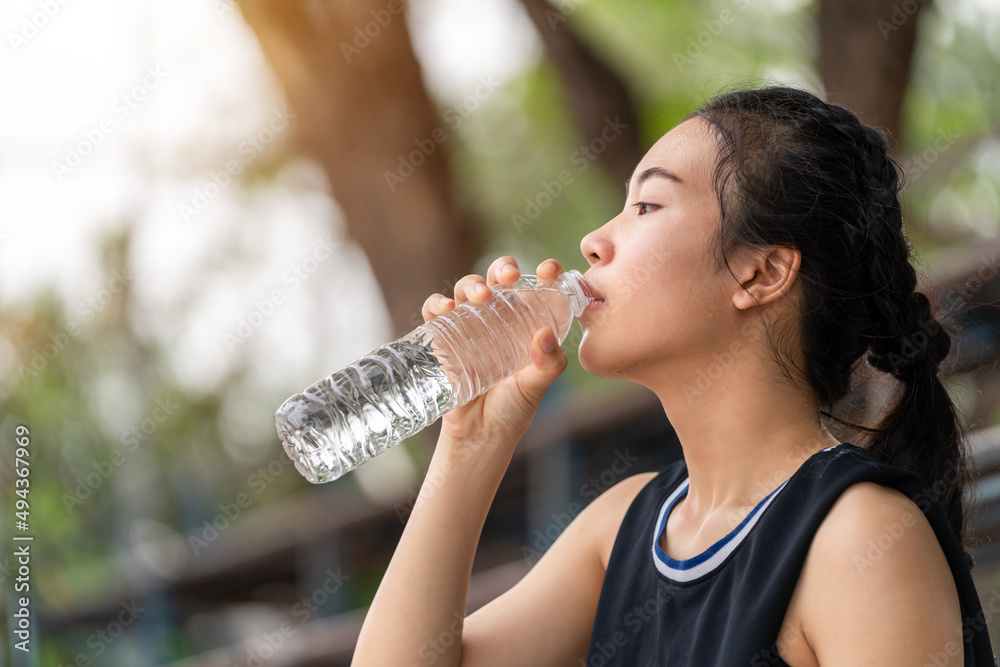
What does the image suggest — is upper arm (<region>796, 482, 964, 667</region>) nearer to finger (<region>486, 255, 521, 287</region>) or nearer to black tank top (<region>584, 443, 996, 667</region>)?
black tank top (<region>584, 443, 996, 667</region>)

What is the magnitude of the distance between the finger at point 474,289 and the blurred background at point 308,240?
1.56m

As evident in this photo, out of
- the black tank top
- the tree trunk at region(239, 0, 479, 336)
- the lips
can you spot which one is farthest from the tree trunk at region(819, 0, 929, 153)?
the black tank top

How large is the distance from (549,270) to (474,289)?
11 cm

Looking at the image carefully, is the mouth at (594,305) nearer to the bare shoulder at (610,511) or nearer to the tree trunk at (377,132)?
the bare shoulder at (610,511)

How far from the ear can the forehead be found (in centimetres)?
12

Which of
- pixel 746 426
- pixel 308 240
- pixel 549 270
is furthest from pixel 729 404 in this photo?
pixel 308 240

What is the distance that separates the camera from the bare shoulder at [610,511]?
53.2 inches

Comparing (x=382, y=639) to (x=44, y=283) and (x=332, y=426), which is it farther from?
(x=44, y=283)

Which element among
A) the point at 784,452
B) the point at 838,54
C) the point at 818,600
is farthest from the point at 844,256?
the point at 838,54

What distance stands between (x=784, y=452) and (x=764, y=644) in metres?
0.27

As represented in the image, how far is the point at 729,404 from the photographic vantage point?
Result: 1133mm

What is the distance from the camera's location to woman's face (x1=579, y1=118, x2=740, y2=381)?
43.7 inches

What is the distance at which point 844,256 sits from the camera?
1147 millimetres

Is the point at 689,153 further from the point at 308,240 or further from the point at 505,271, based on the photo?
the point at 308,240
